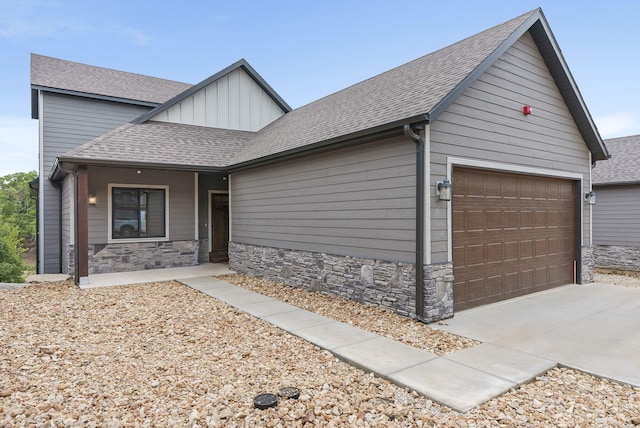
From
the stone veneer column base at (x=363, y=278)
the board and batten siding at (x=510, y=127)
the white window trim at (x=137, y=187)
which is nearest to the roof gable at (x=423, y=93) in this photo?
the board and batten siding at (x=510, y=127)

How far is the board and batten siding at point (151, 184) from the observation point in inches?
384

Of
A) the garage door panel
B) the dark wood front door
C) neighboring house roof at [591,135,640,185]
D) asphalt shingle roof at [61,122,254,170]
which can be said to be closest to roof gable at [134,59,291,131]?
asphalt shingle roof at [61,122,254,170]

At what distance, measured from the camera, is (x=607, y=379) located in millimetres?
3434

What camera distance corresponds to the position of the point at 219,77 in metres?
12.4

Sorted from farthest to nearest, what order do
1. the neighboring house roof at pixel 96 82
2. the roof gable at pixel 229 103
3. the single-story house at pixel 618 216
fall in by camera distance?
the neighboring house roof at pixel 96 82 < the roof gable at pixel 229 103 < the single-story house at pixel 618 216

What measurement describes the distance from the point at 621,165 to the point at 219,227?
13.4 meters

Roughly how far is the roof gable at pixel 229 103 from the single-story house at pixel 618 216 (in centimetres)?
1091

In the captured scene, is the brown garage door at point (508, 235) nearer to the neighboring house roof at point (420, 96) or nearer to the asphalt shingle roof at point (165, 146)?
the neighboring house roof at point (420, 96)

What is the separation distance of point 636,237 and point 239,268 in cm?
1179

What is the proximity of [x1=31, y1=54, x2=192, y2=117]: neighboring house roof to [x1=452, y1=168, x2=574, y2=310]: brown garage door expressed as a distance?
12045mm

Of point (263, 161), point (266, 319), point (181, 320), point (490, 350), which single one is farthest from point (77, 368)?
point (263, 161)

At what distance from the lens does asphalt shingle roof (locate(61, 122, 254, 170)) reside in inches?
341

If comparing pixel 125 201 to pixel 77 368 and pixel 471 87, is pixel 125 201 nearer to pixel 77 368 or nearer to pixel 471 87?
pixel 77 368

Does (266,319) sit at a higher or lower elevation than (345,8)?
lower
